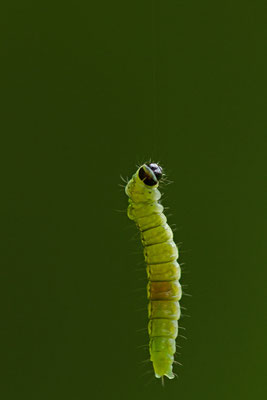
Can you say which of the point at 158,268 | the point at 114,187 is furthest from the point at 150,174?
the point at 114,187

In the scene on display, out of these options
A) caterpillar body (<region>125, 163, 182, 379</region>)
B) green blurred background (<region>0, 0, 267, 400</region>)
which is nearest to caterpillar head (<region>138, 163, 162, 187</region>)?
caterpillar body (<region>125, 163, 182, 379</region>)

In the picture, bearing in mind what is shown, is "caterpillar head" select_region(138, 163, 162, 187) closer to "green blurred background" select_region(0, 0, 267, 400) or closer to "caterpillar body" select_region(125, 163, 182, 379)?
"caterpillar body" select_region(125, 163, 182, 379)

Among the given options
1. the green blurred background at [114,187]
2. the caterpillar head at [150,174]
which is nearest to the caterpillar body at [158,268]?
the caterpillar head at [150,174]

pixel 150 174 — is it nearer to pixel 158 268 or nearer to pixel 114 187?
→ pixel 158 268

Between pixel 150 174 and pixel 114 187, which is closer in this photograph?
pixel 150 174

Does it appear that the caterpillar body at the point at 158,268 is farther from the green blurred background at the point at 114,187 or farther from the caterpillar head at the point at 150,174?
the green blurred background at the point at 114,187

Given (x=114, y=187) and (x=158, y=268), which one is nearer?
(x=158, y=268)

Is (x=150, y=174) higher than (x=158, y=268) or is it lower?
higher
